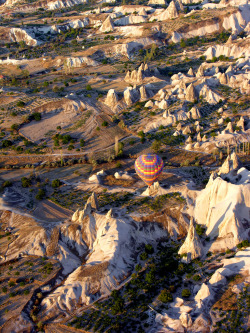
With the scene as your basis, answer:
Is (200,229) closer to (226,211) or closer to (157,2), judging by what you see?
(226,211)

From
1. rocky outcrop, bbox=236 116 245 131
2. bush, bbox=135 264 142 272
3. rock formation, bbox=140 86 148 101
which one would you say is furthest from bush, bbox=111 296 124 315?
rock formation, bbox=140 86 148 101

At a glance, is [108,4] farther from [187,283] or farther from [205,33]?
[187,283]

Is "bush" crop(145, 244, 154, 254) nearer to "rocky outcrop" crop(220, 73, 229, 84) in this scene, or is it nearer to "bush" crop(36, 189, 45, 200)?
"bush" crop(36, 189, 45, 200)

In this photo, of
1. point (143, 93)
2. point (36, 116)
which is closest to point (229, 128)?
point (143, 93)

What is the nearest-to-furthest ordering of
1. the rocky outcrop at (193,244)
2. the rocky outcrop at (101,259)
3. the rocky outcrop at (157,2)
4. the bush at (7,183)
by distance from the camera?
the rocky outcrop at (101,259), the rocky outcrop at (193,244), the bush at (7,183), the rocky outcrop at (157,2)

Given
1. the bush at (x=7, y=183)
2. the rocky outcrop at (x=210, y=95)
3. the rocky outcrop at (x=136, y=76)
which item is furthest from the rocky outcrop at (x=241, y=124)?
the bush at (x=7, y=183)

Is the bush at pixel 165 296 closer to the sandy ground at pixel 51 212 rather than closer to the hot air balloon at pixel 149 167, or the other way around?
the sandy ground at pixel 51 212
